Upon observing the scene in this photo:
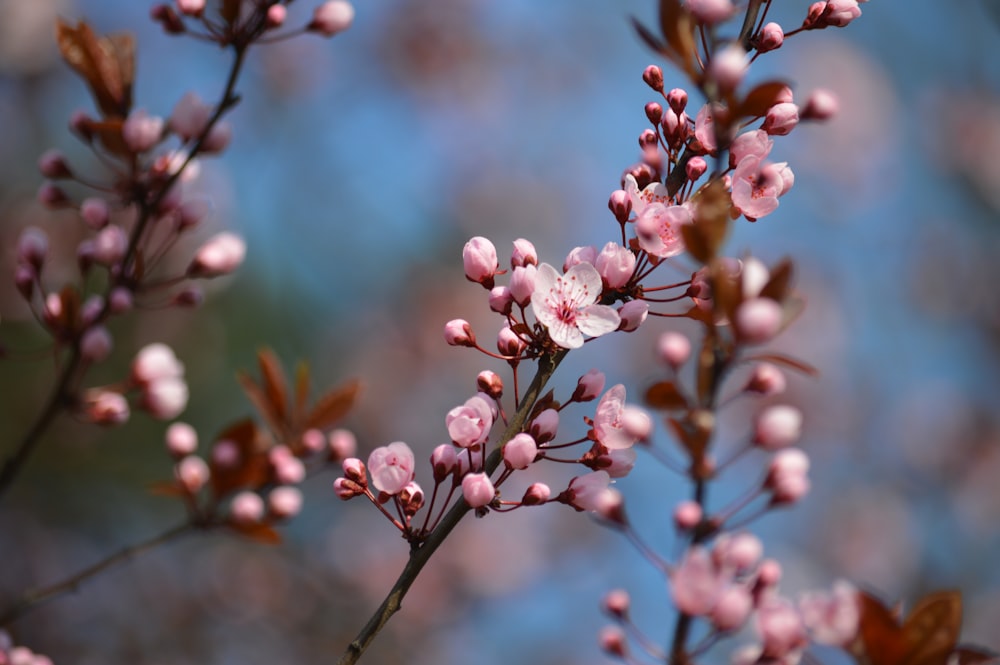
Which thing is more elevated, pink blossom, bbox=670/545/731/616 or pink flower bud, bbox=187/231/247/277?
pink blossom, bbox=670/545/731/616

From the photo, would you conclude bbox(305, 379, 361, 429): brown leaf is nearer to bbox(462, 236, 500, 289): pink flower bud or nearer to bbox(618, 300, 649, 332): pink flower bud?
bbox(462, 236, 500, 289): pink flower bud

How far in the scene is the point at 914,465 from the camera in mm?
6098

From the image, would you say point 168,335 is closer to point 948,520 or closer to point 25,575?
point 25,575

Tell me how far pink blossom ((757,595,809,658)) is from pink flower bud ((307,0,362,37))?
1.38 metres

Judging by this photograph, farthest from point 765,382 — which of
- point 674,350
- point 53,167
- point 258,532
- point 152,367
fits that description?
point 53,167

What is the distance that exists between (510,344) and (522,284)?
0.08 m

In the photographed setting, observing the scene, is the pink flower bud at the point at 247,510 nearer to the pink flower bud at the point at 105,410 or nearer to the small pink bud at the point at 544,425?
the pink flower bud at the point at 105,410

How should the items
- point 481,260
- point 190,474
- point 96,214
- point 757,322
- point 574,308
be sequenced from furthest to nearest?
point 190,474, point 96,214, point 481,260, point 574,308, point 757,322

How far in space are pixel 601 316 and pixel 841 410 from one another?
5.94 m

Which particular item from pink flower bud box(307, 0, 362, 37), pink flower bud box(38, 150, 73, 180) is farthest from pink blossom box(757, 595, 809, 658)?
pink flower bud box(38, 150, 73, 180)

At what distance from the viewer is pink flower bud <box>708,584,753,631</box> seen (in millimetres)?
770

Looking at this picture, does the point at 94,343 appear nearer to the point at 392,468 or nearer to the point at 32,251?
the point at 32,251

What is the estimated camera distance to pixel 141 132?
4.59 feet

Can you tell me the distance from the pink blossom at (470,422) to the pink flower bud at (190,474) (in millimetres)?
760
